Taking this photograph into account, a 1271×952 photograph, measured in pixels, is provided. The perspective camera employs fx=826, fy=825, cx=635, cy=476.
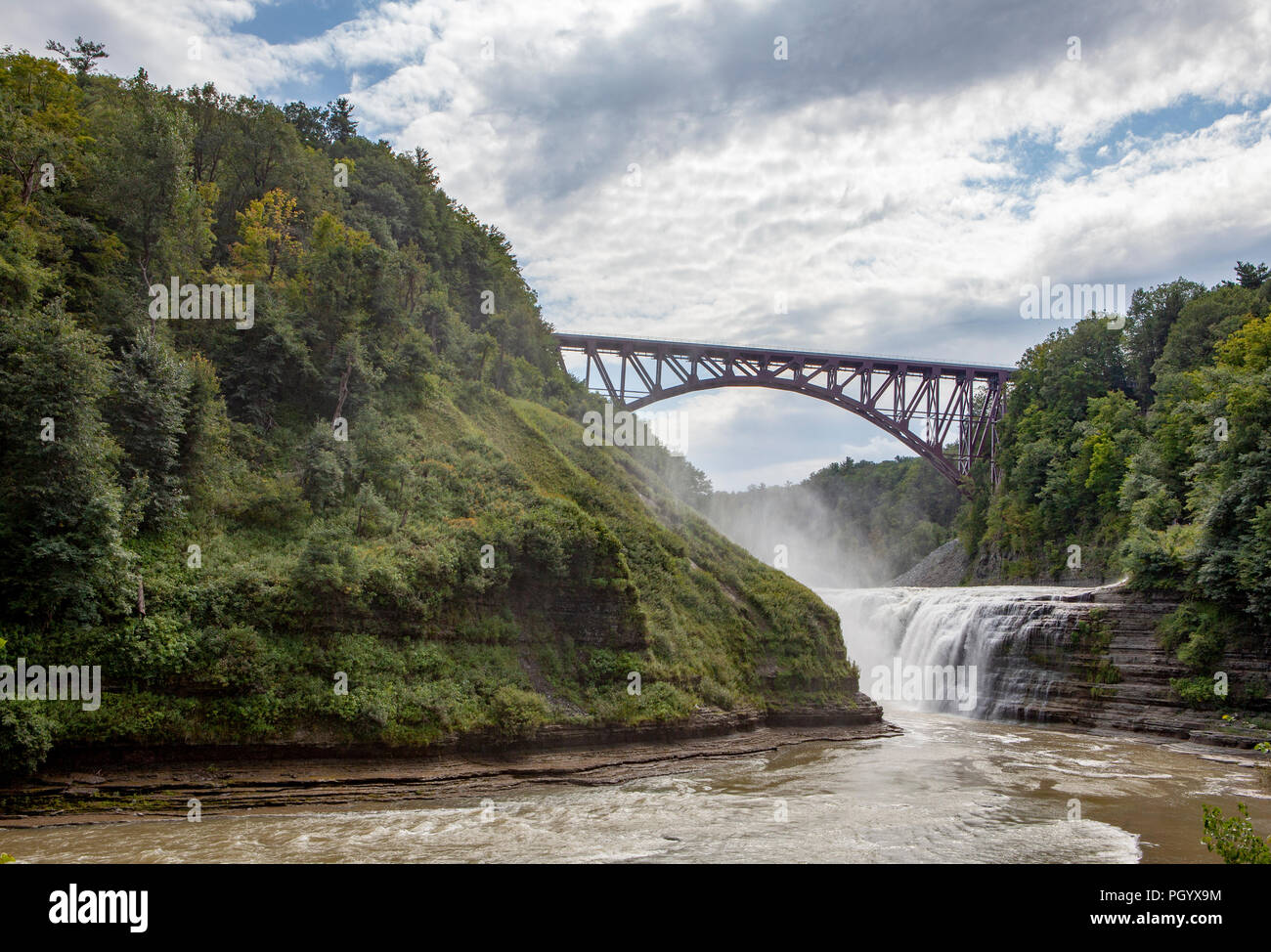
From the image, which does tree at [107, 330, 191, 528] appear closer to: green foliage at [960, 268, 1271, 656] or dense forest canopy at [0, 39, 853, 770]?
dense forest canopy at [0, 39, 853, 770]

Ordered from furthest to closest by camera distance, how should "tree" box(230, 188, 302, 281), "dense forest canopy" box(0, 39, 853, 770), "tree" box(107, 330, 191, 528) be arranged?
"tree" box(230, 188, 302, 281)
"tree" box(107, 330, 191, 528)
"dense forest canopy" box(0, 39, 853, 770)

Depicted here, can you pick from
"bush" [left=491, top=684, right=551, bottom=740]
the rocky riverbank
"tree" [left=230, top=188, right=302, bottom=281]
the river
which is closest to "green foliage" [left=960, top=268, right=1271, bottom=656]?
the river

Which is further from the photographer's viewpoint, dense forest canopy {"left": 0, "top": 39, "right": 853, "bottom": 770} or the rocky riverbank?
dense forest canopy {"left": 0, "top": 39, "right": 853, "bottom": 770}

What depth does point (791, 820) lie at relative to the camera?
57.8 feet

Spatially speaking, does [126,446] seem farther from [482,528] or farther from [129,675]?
[482,528]

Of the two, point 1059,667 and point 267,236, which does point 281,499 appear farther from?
point 1059,667

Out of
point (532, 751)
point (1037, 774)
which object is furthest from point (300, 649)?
point (1037, 774)

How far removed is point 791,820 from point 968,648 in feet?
79.6

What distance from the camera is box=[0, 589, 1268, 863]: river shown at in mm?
14414

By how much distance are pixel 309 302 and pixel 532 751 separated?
56.9 feet

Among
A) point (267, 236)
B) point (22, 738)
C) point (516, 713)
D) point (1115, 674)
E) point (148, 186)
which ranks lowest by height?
point (1115, 674)

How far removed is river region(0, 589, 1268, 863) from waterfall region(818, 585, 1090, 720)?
8276 mm

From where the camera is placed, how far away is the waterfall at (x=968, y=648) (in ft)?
115

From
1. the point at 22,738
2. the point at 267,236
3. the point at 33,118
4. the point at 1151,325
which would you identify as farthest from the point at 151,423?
the point at 1151,325
